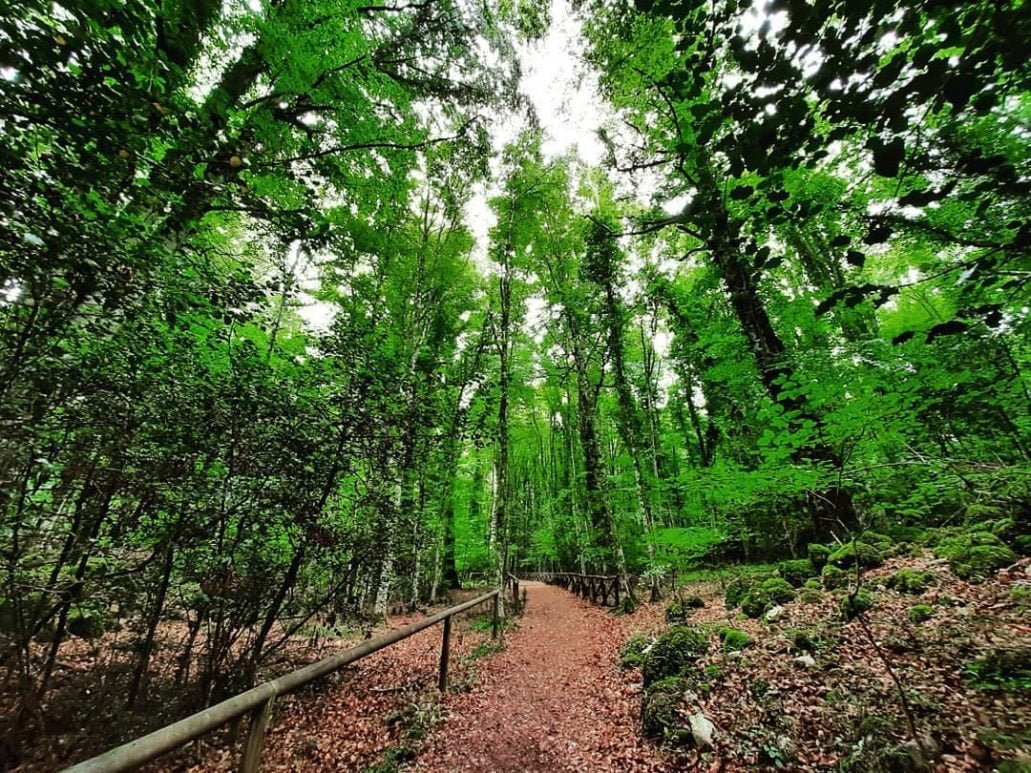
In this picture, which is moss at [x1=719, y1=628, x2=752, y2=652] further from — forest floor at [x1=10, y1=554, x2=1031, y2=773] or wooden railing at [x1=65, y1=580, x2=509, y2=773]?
wooden railing at [x1=65, y1=580, x2=509, y2=773]

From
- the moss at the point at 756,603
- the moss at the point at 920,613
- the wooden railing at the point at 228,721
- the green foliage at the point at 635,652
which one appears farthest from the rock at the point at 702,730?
the moss at the point at 756,603

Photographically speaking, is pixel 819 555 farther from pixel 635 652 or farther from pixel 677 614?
pixel 635 652

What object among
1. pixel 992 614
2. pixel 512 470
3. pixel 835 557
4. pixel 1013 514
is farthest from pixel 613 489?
pixel 512 470

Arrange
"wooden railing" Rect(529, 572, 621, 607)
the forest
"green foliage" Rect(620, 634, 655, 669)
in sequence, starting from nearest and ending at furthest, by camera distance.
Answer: the forest
"green foliage" Rect(620, 634, 655, 669)
"wooden railing" Rect(529, 572, 621, 607)

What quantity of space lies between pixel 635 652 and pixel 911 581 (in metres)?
3.39

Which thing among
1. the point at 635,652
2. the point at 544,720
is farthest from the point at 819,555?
the point at 544,720

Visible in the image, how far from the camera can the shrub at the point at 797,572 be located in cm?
600

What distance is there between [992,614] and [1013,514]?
94.4 inches

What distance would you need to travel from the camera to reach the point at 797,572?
Answer: 6.07 metres

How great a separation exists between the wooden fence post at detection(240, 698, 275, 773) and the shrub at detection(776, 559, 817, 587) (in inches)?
280

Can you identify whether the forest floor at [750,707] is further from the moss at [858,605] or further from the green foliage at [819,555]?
the green foliage at [819,555]

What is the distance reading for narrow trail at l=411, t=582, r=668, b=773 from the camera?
3262mm

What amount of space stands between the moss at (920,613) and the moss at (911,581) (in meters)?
0.63

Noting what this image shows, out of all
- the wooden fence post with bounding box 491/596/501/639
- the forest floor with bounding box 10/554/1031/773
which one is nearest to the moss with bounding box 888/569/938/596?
the forest floor with bounding box 10/554/1031/773
